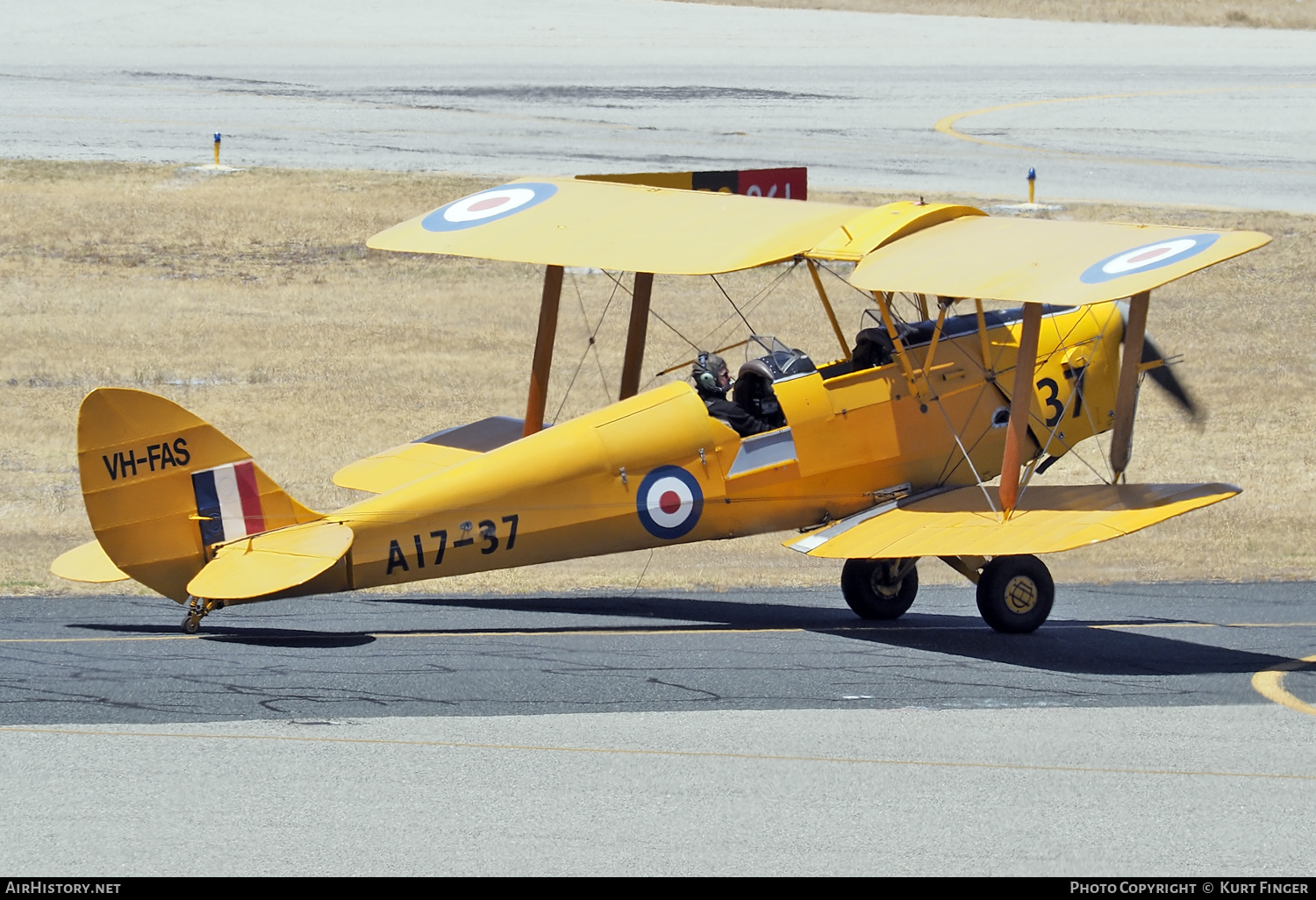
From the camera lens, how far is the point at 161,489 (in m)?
11.4

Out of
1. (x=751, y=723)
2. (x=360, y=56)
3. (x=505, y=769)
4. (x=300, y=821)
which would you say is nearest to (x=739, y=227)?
(x=751, y=723)

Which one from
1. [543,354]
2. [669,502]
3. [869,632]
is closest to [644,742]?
[669,502]

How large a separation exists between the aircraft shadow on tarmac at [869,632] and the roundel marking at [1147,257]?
2.69 m

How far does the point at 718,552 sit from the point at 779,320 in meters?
9.57

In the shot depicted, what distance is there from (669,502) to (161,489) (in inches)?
140

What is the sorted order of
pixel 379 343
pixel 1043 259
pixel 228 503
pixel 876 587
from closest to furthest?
pixel 228 503
pixel 1043 259
pixel 876 587
pixel 379 343

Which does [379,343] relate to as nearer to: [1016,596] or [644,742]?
[1016,596]

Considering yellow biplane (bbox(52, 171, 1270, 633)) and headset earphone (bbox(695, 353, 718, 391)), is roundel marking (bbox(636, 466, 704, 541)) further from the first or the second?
headset earphone (bbox(695, 353, 718, 391))

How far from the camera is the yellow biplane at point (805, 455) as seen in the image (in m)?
11.5

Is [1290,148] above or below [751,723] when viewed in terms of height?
above

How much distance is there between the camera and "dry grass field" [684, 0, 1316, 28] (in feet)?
187

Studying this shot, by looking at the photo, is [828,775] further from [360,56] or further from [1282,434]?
[360,56]

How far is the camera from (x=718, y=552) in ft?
57.2

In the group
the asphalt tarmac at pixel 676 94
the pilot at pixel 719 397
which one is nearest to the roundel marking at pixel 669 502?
the pilot at pixel 719 397
